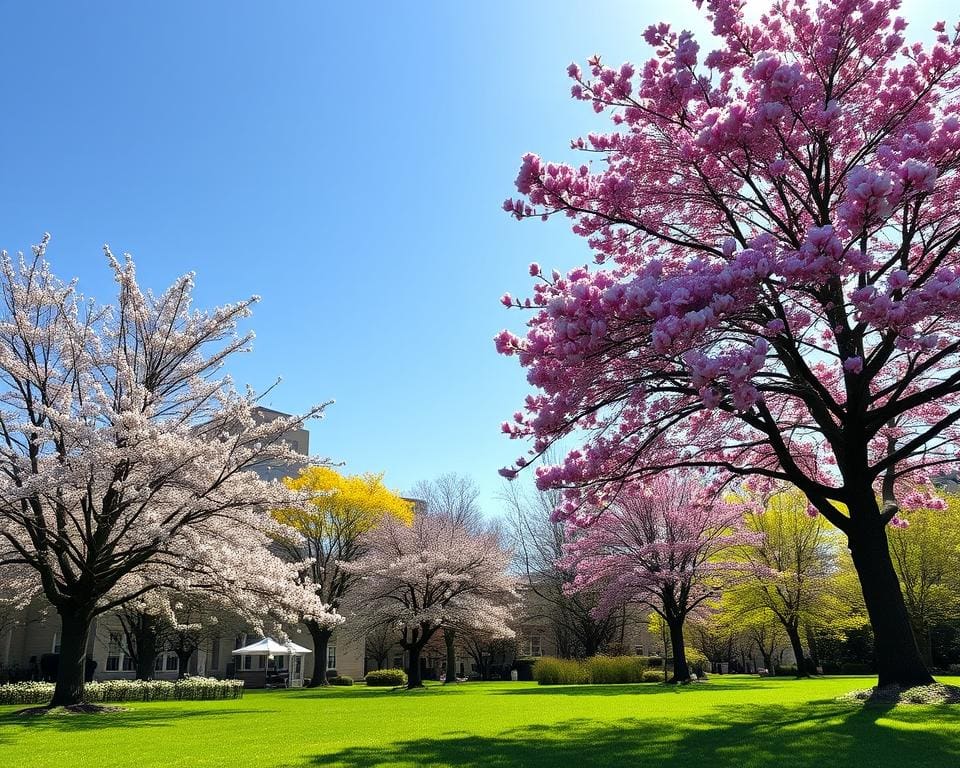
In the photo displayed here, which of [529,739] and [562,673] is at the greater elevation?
[529,739]

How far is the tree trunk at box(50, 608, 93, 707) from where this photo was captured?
1459cm

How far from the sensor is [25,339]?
594 inches

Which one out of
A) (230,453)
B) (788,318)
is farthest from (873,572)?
(230,453)

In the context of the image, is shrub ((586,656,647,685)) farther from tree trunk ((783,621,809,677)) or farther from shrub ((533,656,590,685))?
tree trunk ((783,621,809,677))

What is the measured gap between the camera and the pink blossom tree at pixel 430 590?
27.8 metres

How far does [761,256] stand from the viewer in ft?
24.5

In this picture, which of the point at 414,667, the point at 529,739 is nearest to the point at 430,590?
the point at 414,667

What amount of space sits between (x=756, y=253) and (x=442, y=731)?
7.03 metres

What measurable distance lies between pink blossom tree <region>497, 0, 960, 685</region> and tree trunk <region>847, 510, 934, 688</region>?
0.10 feet

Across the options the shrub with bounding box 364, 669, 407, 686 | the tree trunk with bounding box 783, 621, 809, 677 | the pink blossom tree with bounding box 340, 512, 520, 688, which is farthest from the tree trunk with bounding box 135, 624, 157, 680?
the tree trunk with bounding box 783, 621, 809, 677

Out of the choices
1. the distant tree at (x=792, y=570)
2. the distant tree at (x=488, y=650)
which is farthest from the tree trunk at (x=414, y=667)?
the distant tree at (x=488, y=650)

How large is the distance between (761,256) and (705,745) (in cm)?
509

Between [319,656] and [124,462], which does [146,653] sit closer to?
[319,656]

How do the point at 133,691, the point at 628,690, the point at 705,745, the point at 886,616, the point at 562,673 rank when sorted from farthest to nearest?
the point at 562,673 → the point at 133,691 → the point at 628,690 → the point at 886,616 → the point at 705,745
